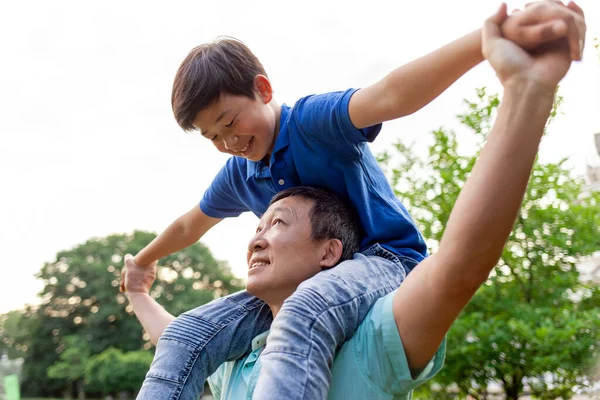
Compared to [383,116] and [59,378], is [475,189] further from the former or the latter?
[59,378]

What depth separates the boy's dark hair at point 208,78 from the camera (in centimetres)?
207

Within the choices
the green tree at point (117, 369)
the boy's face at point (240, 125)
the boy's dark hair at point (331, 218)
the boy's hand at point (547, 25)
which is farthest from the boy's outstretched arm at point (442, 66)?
the green tree at point (117, 369)

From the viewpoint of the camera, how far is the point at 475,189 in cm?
120

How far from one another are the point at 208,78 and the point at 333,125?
0.52 meters

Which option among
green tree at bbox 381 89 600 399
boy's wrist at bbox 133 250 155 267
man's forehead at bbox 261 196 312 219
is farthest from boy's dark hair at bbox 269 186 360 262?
green tree at bbox 381 89 600 399

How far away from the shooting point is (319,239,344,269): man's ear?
1847 millimetres

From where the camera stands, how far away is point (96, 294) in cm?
3666

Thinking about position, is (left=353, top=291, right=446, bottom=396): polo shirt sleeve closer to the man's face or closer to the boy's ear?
the man's face

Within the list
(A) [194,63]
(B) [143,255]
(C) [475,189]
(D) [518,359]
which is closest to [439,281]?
(C) [475,189]

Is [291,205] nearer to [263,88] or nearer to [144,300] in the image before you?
[263,88]

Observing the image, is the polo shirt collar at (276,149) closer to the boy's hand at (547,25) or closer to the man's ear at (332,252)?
the man's ear at (332,252)

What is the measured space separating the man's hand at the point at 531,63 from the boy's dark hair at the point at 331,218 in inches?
31.9

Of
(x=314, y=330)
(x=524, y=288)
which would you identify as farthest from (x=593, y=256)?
(x=314, y=330)

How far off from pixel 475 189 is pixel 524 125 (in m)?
0.15
